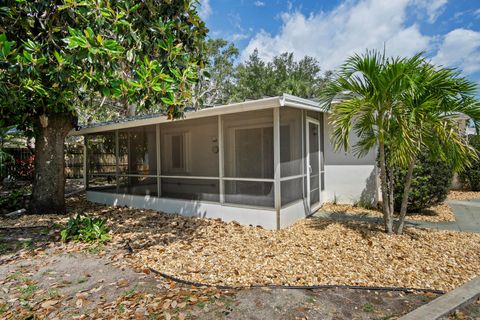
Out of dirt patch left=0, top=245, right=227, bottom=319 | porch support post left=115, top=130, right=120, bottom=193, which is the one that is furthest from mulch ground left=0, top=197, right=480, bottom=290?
porch support post left=115, top=130, right=120, bottom=193

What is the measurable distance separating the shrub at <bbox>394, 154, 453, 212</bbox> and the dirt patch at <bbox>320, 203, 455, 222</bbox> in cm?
26

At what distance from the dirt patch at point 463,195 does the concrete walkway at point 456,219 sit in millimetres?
1363

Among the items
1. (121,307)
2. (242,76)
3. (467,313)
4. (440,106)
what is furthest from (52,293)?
(242,76)

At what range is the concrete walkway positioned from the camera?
19.7 ft

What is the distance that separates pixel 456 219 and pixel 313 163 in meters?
3.51

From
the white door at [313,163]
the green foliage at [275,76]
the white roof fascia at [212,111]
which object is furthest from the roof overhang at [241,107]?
the green foliage at [275,76]

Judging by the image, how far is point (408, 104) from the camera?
4.64 meters

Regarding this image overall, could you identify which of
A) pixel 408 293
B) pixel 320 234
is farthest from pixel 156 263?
pixel 408 293

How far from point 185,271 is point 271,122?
350 cm

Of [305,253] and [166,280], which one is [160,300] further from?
[305,253]

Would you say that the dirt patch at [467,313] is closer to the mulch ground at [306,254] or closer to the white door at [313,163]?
the mulch ground at [306,254]

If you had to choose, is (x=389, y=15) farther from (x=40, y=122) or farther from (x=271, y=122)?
(x=40, y=122)

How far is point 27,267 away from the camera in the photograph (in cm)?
441

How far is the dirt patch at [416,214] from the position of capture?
6.82m
